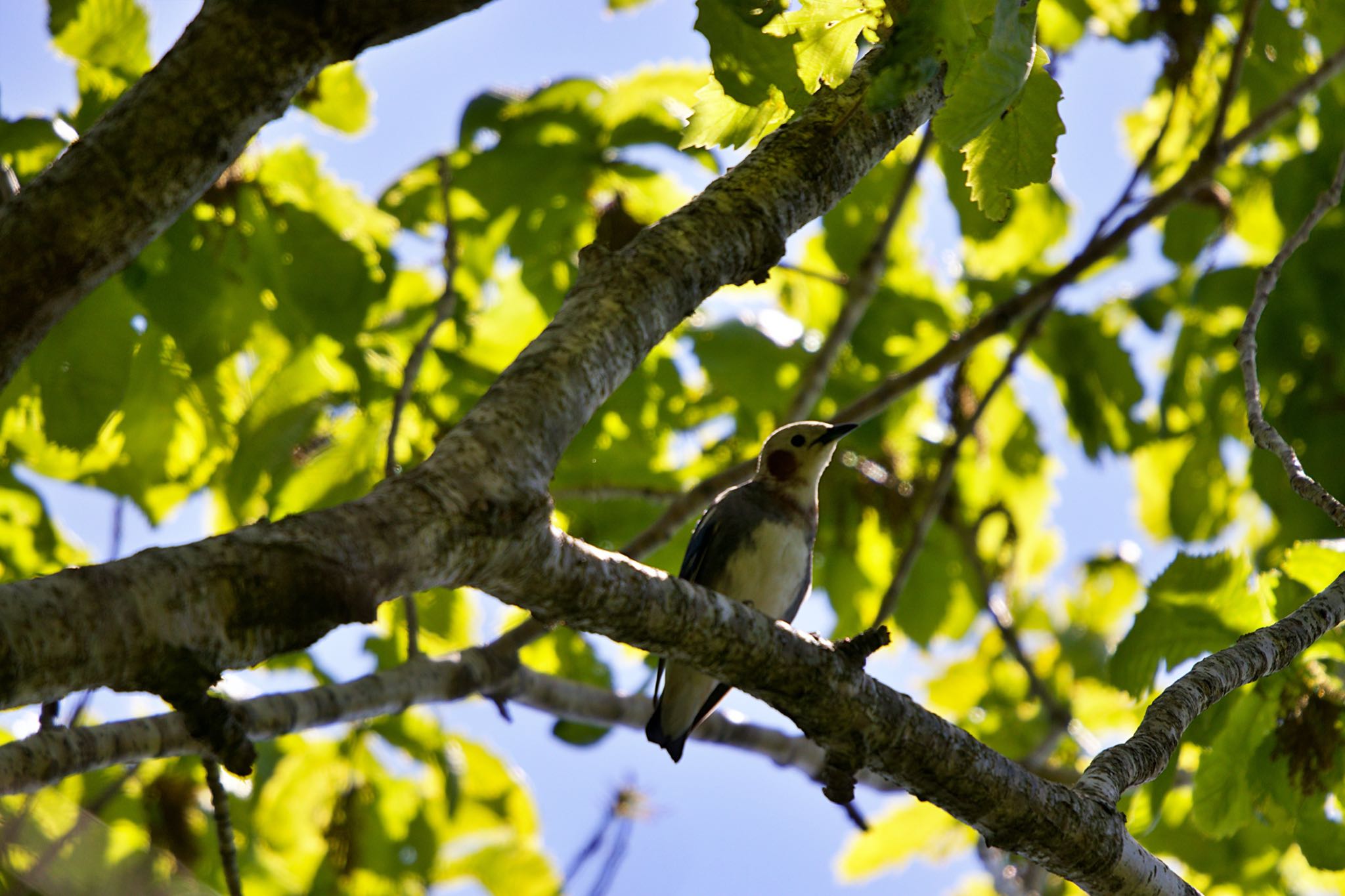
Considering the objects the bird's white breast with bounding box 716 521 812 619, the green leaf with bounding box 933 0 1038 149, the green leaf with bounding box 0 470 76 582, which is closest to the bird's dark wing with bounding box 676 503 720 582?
the bird's white breast with bounding box 716 521 812 619

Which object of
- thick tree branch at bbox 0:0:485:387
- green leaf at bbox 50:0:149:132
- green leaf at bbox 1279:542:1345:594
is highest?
green leaf at bbox 50:0:149:132

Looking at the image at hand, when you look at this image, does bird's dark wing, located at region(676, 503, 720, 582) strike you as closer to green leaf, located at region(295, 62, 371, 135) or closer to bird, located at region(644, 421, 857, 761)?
bird, located at region(644, 421, 857, 761)

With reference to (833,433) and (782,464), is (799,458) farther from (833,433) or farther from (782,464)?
(833,433)

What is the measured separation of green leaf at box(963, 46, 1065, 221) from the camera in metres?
2.02

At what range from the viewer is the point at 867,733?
2.20 meters

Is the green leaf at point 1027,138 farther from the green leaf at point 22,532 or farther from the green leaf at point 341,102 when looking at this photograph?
the green leaf at point 22,532

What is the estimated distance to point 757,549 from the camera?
468 centimetres

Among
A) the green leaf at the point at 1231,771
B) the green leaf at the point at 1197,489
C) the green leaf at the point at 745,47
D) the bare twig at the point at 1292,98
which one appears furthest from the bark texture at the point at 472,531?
the green leaf at the point at 1197,489

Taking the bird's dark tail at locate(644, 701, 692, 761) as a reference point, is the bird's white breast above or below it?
above

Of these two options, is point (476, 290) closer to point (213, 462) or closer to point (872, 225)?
point (213, 462)

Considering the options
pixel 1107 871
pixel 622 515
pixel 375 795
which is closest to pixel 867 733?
pixel 1107 871

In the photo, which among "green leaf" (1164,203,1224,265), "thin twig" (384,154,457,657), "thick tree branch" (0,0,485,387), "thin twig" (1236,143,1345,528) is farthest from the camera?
"green leaf" (1164,203,1224,265)

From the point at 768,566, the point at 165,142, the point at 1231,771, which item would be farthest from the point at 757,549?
the point at 165,142

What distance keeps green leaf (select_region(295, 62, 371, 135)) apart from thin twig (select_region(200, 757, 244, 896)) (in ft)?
9.18
